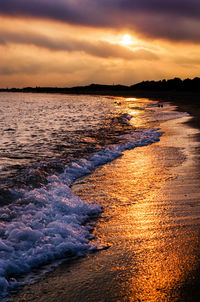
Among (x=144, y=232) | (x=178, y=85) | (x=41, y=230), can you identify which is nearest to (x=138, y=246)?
(x=144, y=232)

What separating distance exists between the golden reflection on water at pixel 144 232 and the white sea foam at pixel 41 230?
1.26 ft

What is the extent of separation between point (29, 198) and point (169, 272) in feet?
11.9

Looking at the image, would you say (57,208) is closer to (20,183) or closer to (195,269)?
(20,183)

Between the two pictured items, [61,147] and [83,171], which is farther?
[61,147]

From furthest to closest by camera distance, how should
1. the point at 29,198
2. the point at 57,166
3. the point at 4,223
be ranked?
the point at 57,166 → the point at 29,198 → the point at 4,223

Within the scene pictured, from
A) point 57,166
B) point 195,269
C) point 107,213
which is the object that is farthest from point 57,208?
point 57,166

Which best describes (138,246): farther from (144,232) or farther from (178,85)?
(178,85)

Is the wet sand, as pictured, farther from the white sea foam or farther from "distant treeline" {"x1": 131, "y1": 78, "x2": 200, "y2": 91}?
"distant treeline" {"x1": 131, "y1": 78, "x2": 200, "y2": 91}

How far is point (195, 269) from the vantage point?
3.29m

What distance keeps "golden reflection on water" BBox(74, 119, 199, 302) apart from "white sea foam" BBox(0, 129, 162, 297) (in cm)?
38

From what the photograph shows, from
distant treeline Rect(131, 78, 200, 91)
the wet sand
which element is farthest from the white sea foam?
distant treeline Rect(131, 78, 200, 91)

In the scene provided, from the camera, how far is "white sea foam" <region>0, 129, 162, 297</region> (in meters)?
3.66

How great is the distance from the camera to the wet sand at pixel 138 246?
9.77 feet

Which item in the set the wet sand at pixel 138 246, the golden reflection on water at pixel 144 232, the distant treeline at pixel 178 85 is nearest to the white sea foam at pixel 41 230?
the wet sand at pixel 138 246
